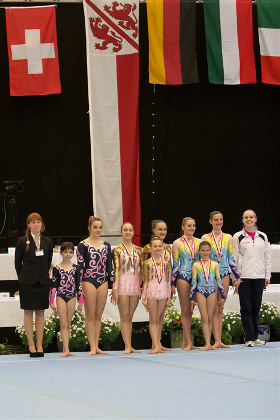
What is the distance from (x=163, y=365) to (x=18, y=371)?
1.37m

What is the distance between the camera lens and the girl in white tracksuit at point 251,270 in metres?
8.28

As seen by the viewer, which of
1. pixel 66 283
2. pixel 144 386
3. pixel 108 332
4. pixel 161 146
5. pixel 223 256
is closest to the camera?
pixel 144 386

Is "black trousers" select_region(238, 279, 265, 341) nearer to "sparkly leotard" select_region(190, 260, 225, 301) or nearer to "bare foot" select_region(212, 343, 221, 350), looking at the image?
"bare foot" select_region(212, 343, 221, 350)

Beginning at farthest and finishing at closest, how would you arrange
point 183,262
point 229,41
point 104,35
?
point 229,41 → point 104,35 → point 183,262

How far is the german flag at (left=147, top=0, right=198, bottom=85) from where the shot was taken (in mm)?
12547

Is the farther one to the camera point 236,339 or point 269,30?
point 269,30

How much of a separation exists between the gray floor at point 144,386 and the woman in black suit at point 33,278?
37 centimetres

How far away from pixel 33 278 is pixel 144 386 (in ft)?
7.72

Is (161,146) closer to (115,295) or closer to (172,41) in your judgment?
(172,41)

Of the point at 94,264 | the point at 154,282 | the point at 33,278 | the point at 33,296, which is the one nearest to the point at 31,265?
the point at 33,278

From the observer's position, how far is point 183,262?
8.00m

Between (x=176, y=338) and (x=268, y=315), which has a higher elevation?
→ (x=268, y=315)

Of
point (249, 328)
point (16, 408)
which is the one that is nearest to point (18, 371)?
point (16, 408)

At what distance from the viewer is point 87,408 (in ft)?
15.4
